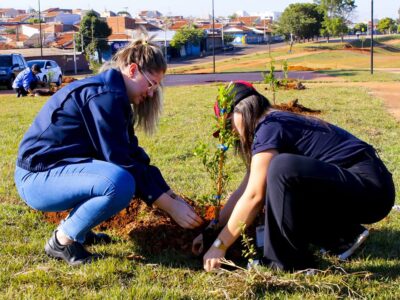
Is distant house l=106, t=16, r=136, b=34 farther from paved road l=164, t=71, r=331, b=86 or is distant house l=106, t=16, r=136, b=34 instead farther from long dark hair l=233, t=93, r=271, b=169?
long dark hair l=233, t=93, r=271, b=169

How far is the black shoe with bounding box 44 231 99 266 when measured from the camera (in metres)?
3.29

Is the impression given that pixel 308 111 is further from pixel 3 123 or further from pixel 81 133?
pixel 81 133

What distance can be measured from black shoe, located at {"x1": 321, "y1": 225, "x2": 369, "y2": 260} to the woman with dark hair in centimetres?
20

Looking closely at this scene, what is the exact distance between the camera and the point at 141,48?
10.6 ft

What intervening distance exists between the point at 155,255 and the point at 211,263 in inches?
19.9

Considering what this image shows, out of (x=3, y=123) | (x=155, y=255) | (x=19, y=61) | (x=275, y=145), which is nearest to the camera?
(x=275, y=145)

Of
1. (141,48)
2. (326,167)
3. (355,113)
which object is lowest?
(355,113)

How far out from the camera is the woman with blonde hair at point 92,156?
308cm

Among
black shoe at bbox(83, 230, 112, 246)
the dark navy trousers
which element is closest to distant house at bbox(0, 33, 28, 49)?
black shoe at bbox(83, 230, 112, 246)

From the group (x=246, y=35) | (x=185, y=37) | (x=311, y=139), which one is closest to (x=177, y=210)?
(x=311, y=139)

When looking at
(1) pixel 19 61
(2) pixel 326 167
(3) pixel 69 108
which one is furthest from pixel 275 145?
(1) pixel 19 61

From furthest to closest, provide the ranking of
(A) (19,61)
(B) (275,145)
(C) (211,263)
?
(A) (19,61) < (C) (211,263) < (B) (275,145)

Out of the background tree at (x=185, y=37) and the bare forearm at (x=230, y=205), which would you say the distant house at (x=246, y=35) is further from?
the bare forearm at (x=230, y=205)

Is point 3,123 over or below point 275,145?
below
